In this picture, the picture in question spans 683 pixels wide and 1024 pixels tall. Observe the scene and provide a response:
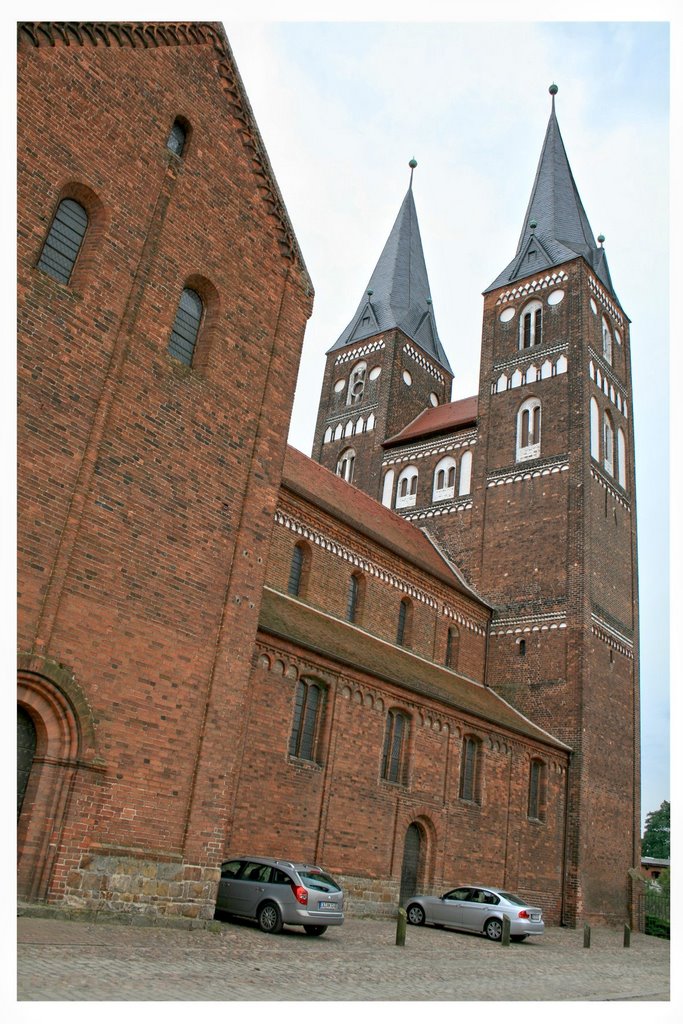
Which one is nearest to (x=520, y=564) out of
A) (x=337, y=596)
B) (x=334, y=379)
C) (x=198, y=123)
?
(x=337, y=596)

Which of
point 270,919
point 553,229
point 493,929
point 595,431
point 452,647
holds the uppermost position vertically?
point 553,229

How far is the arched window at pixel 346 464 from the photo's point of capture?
35.9 m

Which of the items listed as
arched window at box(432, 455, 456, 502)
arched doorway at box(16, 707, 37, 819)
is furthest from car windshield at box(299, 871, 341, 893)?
arched window at box(432, 455, 456, 502)

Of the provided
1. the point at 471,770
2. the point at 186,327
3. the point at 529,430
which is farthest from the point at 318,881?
the point at 529,430

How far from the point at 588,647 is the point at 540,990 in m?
17.3

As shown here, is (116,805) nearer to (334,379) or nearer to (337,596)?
(337,596)

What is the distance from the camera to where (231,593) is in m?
12.9

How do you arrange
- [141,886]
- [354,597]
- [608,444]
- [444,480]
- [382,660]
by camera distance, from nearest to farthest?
[141,886] < [382,660] < [354,597] < [608,444] < [444,480]

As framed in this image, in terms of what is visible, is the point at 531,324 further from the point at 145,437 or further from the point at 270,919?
the point at 270,919

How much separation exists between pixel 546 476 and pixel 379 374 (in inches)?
451

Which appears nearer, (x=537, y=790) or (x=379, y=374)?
(x=537, y=790)

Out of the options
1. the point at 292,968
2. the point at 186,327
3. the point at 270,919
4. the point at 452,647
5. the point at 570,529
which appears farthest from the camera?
the point at 570,529

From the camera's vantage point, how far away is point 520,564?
1125 inches

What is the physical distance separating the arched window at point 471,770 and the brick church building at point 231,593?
0.08 m
